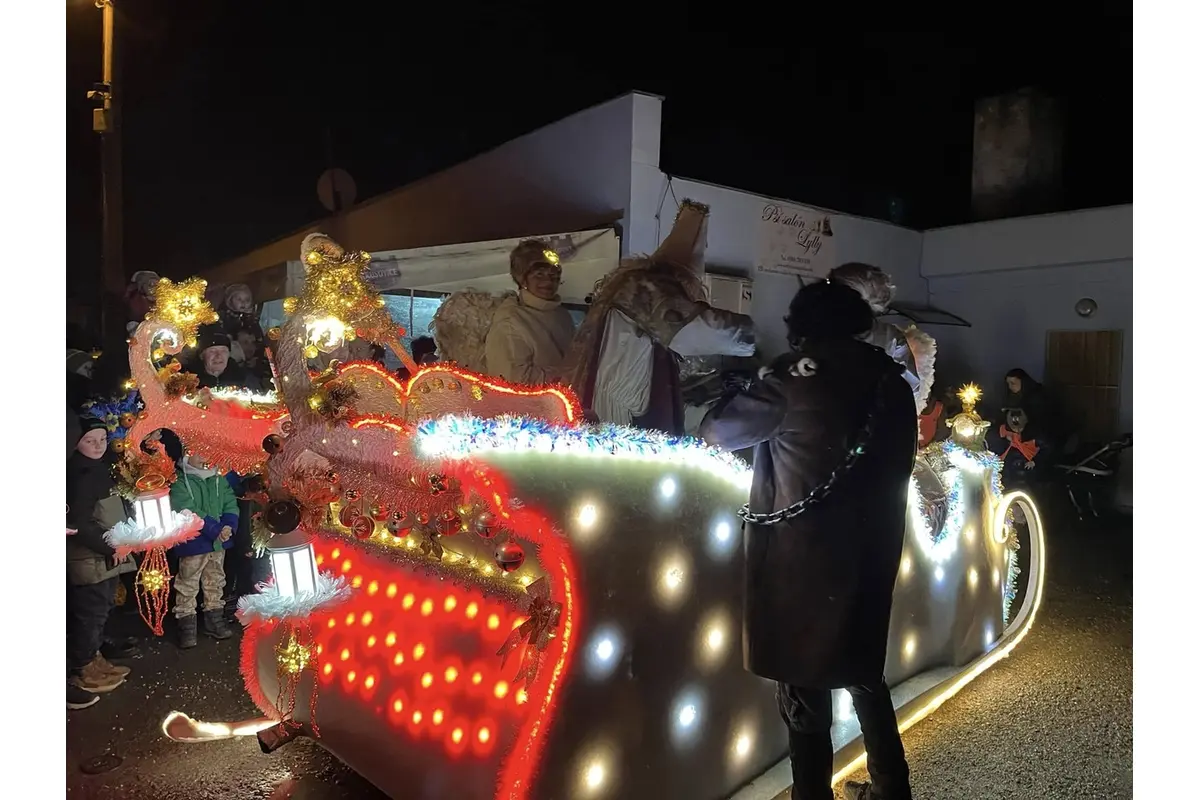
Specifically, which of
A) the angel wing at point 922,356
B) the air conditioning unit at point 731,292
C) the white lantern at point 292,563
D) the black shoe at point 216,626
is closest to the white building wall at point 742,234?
the air conditioning unit at point 731,292

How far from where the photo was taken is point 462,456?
1.81 metres

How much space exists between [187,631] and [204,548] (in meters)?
0.43

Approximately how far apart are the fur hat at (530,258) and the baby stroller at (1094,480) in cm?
231

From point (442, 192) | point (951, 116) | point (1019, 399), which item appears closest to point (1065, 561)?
point (1019, 399)

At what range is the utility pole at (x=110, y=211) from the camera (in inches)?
Result: 167

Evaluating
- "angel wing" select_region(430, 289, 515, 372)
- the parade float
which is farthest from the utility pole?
the parade float

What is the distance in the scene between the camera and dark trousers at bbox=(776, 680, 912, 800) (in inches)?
81.4

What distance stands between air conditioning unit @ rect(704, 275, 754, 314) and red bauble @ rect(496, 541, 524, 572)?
1.69 metres

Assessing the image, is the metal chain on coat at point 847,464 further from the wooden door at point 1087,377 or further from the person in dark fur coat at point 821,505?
the wooden door at point 1087,377

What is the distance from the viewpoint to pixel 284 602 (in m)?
2.04

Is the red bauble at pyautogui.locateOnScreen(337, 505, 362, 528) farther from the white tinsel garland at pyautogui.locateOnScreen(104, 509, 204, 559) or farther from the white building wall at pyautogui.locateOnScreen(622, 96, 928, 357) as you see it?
the white building wall at pyautogui.locateOnScreen(622, 96, 928, 357)

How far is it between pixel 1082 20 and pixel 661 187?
341 centimetres

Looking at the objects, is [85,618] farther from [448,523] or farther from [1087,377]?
[1087,377]
